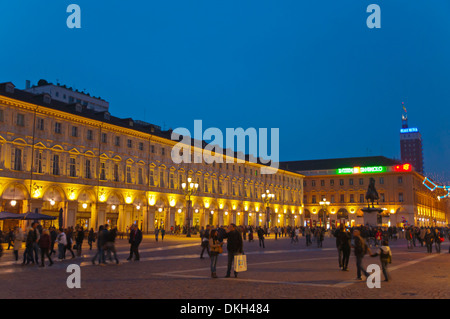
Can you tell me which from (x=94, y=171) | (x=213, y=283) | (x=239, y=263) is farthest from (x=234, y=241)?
(x=94, y=171)

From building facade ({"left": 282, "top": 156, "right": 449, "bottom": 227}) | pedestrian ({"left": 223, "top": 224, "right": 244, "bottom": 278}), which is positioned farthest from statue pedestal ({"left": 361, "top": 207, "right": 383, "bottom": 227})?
building facade ({"left": 282, "top": 156, "right": 449, "bottom": 227})

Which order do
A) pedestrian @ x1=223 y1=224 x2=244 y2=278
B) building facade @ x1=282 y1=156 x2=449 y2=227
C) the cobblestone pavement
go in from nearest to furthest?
the cobblestone pavement → pedestrian @ x1=223 y1=224 x2=244 y2=278 → building facade @ x1=282 y1=156 x2=449 y2=227

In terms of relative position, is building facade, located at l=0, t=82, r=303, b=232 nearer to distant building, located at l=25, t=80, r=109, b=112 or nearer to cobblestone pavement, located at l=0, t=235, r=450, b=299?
distant building, located at l=25, t=80, r=109, b=112

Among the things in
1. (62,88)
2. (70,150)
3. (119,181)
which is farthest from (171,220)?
(62,88)

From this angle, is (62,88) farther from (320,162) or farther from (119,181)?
(320,162)

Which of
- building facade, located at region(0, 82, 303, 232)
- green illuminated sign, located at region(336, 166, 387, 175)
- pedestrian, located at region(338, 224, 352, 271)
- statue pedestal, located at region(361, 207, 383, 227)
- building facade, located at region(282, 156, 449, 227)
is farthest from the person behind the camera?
green illuminated sign, located at region(336, 166, 387, 175)

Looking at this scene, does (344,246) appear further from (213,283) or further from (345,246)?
(213,283)

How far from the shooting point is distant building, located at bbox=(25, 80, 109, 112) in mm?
79794

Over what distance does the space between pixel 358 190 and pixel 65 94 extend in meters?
66.0

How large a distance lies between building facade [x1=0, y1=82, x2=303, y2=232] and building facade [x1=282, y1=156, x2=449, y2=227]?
36.9 meters

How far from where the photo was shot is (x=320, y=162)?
4641 inches

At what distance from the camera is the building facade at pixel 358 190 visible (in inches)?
3991
